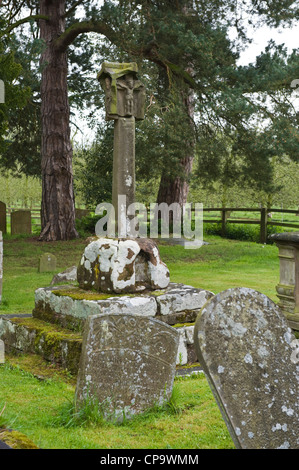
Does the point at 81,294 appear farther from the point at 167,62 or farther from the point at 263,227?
the point at 263,227

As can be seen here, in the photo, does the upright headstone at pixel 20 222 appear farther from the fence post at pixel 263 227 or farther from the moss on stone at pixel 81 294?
the moss on stone at pixel 81 294

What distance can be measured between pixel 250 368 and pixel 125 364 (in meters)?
1.36

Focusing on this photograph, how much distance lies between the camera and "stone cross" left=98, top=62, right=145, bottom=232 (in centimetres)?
680

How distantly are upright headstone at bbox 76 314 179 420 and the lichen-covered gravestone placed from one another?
4.09ft

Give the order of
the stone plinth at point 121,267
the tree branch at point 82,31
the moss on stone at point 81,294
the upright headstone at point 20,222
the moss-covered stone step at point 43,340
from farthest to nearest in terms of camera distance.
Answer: the upright headstone at point 20,222
the tree branch at point 82,31
the stone plinth at point 121,267
the moss on stone at point 81,294
the moss-covered stone step at point 43,340

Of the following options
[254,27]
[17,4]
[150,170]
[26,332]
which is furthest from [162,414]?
[17,4]

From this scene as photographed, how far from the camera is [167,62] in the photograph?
1545 centimetres

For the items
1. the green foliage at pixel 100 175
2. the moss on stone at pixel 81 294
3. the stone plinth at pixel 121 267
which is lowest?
the moss on stone at pixel 81 294

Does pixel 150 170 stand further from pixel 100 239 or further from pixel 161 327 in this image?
pixel 161 327

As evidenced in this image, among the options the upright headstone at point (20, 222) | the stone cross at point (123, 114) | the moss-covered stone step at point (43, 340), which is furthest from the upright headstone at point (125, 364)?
the upright headstone at point (20, 222)

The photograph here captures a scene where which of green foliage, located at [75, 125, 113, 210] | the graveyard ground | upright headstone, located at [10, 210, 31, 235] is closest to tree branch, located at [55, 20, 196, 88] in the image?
green foliage, located at [75, 125, 113, 210]

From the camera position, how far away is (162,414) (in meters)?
4.05

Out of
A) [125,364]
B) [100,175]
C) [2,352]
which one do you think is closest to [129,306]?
[125,364]

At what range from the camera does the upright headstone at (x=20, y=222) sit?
2112cm
